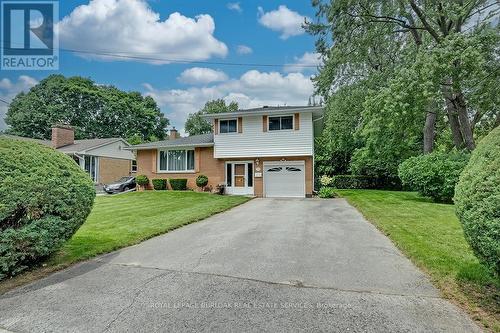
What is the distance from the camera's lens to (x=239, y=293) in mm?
3863

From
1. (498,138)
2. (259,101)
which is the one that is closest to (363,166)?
(259,101)

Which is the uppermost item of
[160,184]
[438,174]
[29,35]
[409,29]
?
[409,29]

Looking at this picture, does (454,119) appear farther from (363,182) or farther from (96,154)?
(96,154)

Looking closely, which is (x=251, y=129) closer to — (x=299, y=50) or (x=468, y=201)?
(x=299, y=50)

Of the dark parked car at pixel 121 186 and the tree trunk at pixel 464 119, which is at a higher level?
the tree trunk at pixel 464 119

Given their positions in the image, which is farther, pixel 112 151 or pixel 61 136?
pixel 112 151

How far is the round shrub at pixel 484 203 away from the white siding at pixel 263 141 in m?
14.2

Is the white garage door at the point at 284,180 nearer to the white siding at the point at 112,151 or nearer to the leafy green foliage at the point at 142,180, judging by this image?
the leafy green foliage at the point at 142,180

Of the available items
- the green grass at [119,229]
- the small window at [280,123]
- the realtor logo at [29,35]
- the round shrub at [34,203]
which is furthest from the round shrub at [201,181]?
the round shrub at [34,203]

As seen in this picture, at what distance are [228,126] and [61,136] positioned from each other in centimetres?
1747

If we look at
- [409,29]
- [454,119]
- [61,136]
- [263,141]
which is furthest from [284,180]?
[61,136]

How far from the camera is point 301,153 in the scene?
58.7ft

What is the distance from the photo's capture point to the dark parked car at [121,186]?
72.0 ft

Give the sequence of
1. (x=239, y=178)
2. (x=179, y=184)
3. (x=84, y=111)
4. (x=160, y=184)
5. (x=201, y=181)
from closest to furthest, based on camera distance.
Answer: (x=201, y=181)
(x=239, y=178)
(x=179, y=184)
(x=160, y=184)
(x=84, y=111)
